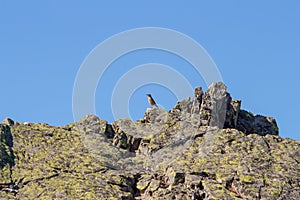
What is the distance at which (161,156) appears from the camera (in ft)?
170

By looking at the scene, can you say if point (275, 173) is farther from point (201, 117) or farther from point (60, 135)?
point (60, 135)

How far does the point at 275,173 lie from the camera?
162 ft

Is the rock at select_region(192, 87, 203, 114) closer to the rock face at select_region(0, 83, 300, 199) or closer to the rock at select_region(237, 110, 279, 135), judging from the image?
the rock face at select_region(0, 83, 300, 199)

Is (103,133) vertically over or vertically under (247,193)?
over

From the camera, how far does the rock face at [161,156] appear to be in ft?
158

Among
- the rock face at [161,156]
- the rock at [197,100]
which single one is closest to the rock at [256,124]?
the rock face at [161,156]

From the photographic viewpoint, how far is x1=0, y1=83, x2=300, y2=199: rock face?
4806 centimetres

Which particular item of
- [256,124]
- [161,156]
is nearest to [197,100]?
[256,124]

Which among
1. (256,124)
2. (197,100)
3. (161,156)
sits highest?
(197,100)

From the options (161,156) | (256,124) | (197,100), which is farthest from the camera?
(256,124)

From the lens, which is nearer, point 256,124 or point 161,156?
point 161,156

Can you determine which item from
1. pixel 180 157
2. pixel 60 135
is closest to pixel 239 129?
pixel 180 157

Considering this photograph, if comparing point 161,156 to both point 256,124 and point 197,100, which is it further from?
point 256,124

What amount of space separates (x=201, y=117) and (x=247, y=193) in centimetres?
780
